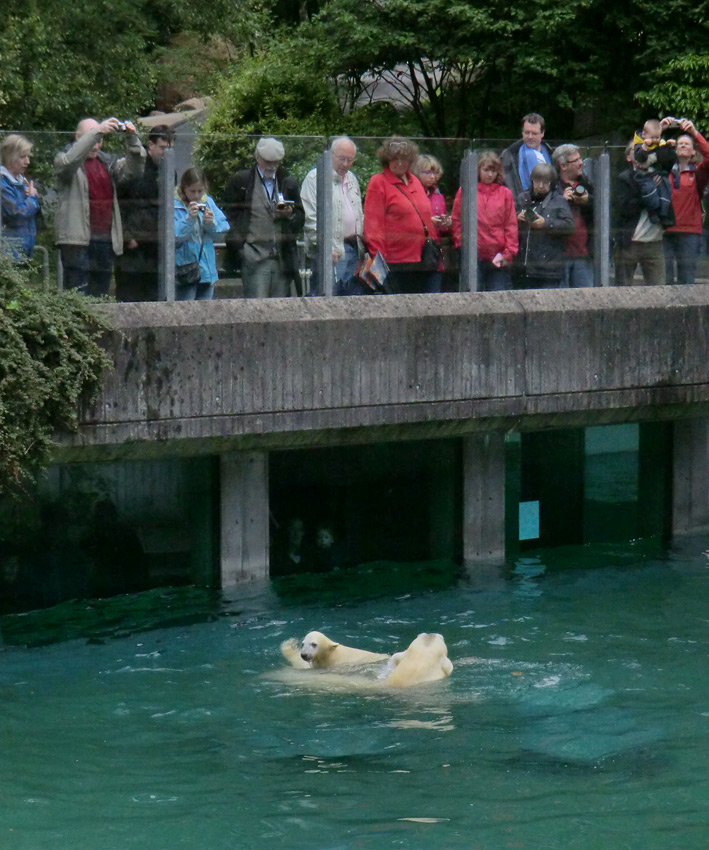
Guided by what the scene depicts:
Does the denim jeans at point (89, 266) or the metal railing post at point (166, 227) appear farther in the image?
the metal railing post at point (166, 227)

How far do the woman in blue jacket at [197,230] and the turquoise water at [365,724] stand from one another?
2.59m

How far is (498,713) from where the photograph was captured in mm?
8984

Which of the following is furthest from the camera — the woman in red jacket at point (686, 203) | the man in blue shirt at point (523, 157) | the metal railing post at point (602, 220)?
the woman in red jacket at point (686, 203)

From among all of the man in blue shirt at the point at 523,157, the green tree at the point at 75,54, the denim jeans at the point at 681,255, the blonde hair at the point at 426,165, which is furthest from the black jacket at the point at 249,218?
the green tree at the point at 75,54

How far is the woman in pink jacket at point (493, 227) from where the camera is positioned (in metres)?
11.6

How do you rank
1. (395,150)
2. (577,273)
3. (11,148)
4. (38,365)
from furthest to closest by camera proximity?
1. (577,273)
2. (395,150)
3. (11,148)
4. (38,365)

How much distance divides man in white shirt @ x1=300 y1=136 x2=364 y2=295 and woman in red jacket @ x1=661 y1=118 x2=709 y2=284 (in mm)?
2891

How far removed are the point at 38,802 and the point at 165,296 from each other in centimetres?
420

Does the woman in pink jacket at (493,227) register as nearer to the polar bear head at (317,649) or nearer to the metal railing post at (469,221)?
the metal railing post at (469,221)

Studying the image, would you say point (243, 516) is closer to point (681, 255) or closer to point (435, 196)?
point (435, 196)

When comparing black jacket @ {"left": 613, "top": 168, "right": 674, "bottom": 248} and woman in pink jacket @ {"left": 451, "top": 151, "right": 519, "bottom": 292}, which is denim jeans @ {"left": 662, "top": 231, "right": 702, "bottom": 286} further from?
woman in pink jacket @ {"left": 451, "top": 151, "right": 519, "bottom": 292}

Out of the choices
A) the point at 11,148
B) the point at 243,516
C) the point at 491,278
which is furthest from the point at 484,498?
the point at 11,148

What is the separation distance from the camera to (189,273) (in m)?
10.7

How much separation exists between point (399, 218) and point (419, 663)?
12.1ft
